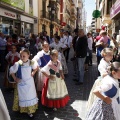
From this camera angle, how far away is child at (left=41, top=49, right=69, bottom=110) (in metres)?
4.07

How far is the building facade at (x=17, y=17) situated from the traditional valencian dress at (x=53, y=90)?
385 inches

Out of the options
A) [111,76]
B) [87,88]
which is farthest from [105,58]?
[87,88]

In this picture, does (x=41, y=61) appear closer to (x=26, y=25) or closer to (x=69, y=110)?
(x=69, y=110)

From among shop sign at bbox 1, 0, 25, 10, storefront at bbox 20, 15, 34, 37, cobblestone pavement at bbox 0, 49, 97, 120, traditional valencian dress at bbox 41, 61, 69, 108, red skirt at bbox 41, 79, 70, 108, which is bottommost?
cobblestone pavement at bbox 0, 49, 97, 120

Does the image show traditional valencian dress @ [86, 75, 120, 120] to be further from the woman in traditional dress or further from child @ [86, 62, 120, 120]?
the woman in traditional dress

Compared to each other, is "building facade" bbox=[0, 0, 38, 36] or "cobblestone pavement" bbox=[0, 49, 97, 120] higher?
"building facade" bbox=[0, 0, 38, 36]

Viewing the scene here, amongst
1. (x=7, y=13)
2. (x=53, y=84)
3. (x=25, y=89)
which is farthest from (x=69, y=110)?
(x=7, y=13)

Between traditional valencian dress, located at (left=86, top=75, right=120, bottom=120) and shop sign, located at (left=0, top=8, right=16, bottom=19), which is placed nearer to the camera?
traditional valencian dress, located at (left=86, top=75, right=120, bottom=120)

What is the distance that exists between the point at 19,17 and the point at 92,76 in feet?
36.0

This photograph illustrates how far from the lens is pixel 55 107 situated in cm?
418

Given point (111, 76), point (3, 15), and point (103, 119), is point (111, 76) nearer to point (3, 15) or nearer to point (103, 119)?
point (103, 119)

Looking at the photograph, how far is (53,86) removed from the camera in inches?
160

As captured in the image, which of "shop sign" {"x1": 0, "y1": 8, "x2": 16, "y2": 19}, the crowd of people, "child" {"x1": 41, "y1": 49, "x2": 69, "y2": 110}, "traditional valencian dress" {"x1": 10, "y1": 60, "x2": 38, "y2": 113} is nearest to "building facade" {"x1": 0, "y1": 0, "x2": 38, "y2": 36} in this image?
"shop sign" {"x1": 0, "y1": 8, "x2": 16, "y2": 19}

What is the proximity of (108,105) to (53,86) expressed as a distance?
1611 millimetres
